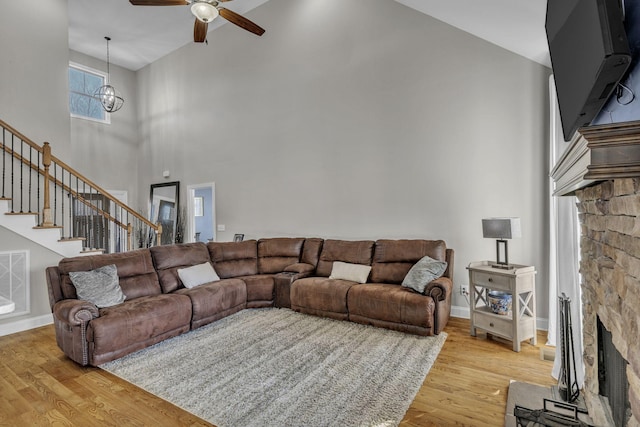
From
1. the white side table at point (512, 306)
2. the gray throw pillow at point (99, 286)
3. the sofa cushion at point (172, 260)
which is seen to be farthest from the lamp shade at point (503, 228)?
the gray throw pillow at point (99, 286)

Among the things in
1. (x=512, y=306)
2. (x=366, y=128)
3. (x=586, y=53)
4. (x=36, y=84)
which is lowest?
(x=512, y=306)

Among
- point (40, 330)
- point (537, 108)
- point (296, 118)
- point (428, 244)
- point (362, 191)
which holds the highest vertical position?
point (296, 118)

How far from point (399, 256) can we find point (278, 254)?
1887mm

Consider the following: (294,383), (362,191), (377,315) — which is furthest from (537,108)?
(294,383)

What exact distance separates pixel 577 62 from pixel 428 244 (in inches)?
109

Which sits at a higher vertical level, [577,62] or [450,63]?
[450,63]

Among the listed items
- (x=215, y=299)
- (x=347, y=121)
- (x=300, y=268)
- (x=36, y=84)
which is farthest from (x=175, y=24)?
(x=215, y=299)

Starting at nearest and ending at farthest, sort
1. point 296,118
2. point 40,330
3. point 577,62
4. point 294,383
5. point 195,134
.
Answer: point 577,62
point 294,383
point 40,330
point 296,118
point 195,134

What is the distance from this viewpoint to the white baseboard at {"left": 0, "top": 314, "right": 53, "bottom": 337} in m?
3.81

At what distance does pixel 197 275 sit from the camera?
4184 mm

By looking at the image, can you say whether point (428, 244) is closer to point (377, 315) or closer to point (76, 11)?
point (377, 315)

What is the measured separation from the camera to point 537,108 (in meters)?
3.60

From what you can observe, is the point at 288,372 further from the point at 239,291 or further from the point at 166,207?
the point at 166,207

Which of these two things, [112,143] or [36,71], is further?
[112,143]
